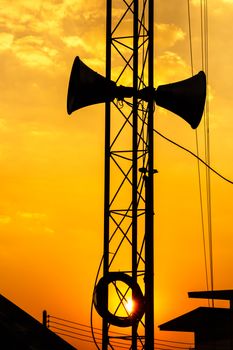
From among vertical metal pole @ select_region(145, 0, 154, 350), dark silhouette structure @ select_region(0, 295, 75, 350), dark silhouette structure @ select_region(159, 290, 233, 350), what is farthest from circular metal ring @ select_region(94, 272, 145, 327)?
dark silhouette structure @ select_region(0, 295, 75, 350)

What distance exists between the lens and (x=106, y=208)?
827 inches

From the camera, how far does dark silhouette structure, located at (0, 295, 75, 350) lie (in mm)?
14164

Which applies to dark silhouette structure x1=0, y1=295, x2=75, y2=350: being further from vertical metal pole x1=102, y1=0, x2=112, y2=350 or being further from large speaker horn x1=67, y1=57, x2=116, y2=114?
large speaker horn x1=67, y1=57, x2=116, y2=114

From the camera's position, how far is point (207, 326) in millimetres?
24781

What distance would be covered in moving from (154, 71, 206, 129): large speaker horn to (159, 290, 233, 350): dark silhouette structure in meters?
5.30

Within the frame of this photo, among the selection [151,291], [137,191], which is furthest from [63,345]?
[137,191]

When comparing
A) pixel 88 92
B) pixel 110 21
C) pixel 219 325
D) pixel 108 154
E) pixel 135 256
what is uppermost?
pixel 110 21

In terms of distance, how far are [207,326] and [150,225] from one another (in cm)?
600

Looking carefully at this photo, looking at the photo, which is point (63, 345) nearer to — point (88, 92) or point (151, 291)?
point (151, 291)

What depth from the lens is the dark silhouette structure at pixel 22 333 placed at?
14.2m

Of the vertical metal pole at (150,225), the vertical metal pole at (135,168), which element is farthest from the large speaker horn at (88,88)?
the vertical metal pole at (150,225)

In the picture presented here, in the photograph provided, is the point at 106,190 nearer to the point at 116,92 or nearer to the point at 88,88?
the point at 116,92

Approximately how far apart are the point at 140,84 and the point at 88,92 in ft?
5.01

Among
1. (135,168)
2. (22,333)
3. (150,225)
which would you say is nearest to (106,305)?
(150,225)
